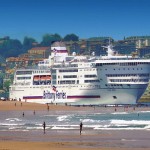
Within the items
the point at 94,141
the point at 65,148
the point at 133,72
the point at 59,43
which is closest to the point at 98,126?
the point at 94,141

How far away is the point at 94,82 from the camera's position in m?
99.9

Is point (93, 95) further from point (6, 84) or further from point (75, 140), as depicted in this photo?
point (6, 84)

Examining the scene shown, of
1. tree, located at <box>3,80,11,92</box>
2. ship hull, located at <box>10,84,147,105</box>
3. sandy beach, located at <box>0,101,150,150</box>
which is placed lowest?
sandy beach, located at <box>0,101,150,150</box>

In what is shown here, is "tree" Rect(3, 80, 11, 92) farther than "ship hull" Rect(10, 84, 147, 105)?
Yes

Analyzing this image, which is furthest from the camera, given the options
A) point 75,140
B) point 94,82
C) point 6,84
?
point 6,84

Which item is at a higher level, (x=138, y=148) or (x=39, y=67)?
(x=39, y=67)

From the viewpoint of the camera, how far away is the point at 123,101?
100438mm

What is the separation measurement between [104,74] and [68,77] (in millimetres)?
5694

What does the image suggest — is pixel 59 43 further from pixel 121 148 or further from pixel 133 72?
pixel 121 148

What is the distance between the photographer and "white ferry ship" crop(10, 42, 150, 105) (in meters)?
99.1

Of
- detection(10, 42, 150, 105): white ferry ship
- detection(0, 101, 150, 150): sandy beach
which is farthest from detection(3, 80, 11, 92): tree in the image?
detection(0, 101, 150, 150): sandy beach

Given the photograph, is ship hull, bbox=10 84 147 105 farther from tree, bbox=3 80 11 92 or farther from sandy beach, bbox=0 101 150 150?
tree, bbox=3 80 11 92

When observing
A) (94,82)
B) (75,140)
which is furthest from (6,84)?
(75,140)

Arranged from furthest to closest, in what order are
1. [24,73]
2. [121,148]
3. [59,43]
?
[59,43], [24,73], [121,148]
